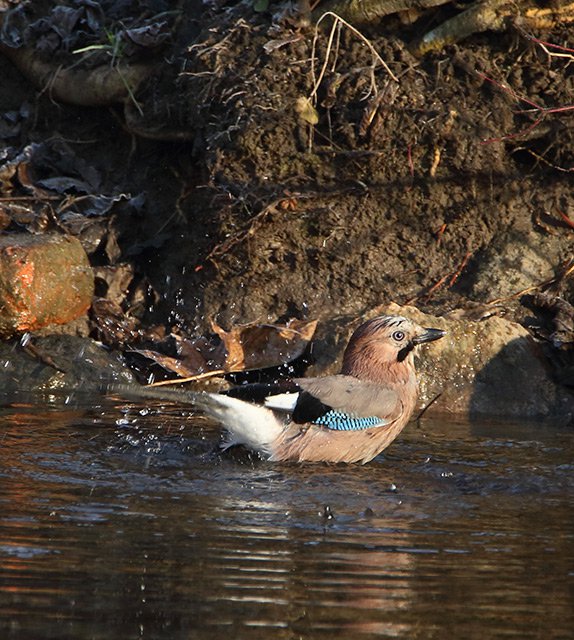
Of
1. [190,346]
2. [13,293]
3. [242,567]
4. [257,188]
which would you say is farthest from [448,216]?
[242,567]

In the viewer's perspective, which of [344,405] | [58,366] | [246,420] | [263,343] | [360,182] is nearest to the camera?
[246,420]

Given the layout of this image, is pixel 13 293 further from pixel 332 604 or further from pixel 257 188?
pixel 332 604

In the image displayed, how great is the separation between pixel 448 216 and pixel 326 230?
890 millimetres

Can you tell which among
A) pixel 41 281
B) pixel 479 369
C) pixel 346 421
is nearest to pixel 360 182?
pixel 479 369

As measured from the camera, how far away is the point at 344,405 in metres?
6.50

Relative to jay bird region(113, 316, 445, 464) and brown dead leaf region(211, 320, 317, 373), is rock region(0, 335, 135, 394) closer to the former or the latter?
brown dead leaf region(211, 320, 317, 373)

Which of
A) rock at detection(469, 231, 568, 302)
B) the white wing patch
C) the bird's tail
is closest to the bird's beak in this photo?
the white wing patch

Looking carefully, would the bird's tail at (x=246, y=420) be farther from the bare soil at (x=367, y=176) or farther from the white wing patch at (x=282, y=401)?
the bare soil at (x=367, y=176)

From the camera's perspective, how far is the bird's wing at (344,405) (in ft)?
21.0

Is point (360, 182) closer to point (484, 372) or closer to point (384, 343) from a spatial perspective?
point (484, 372)

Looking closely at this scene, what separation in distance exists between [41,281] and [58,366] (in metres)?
0.61

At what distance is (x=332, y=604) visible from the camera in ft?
11.4

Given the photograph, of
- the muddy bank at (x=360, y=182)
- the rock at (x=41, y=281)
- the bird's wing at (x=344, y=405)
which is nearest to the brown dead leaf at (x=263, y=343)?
the muddy bank at (x=360, y=182)

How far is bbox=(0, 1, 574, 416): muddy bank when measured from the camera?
8547mm
